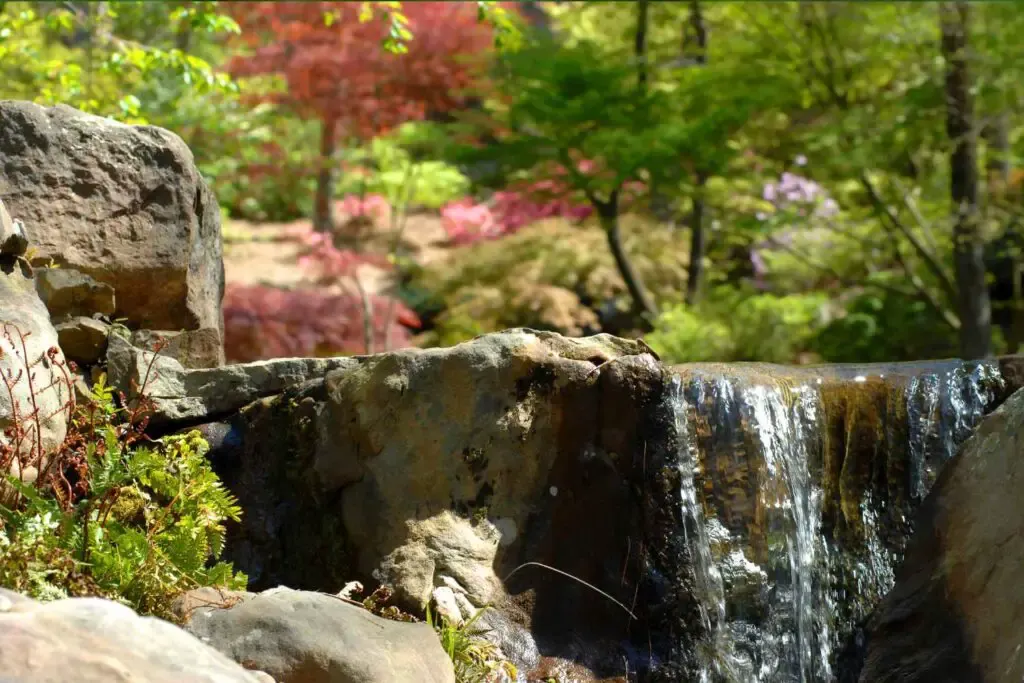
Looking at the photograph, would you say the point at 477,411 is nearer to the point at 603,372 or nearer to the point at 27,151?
the point at 603,372

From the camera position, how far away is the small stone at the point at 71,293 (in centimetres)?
505

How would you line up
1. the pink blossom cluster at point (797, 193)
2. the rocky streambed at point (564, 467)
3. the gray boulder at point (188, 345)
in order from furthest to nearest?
the pink blossom cluster at point (797, 193) < the gray boulder at point (188, 345) < the rocky streambed at point (564, 467)

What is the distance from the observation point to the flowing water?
4.98 m

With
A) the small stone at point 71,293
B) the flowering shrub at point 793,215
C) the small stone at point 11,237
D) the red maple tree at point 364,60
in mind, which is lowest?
the small stone at point 71,293

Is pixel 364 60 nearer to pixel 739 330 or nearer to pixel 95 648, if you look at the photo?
pixel 739 330

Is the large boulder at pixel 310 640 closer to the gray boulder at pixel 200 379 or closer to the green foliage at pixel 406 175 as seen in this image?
the gray boulder at pixel 200 379

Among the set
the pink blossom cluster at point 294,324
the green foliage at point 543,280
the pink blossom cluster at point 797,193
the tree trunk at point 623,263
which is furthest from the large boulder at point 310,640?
the green foliage at point 543,280

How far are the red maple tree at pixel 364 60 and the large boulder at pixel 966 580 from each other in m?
9.14

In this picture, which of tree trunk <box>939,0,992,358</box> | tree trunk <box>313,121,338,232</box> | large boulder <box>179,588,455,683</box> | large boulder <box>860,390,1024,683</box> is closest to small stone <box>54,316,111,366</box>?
large boulder <box>179,588,455,683</box>

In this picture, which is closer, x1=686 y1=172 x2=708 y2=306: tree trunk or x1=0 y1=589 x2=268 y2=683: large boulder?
x1=0 y1=589 x2=268 y2=683: large boulder

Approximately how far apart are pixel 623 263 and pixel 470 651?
8.31 meters

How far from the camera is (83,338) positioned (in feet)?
16.8

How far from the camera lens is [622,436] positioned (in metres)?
5.01

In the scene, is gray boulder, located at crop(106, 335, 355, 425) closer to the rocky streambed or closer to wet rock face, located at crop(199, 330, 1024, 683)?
the rocky streambed
